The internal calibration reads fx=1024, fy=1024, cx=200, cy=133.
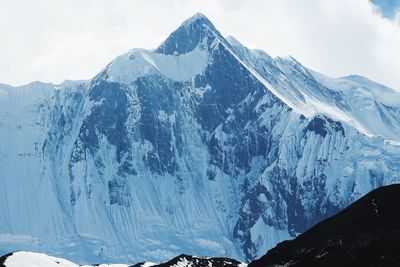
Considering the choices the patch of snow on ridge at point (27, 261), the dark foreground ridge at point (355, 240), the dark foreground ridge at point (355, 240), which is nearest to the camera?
the dark foreground ridge at point (355, 240)

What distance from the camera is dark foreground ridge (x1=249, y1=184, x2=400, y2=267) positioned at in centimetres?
13625

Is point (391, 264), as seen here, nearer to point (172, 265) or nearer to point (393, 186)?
point (393, 186)

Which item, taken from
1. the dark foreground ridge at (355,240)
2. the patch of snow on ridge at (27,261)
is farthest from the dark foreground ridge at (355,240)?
the patch of snow on ridge at (27,261)

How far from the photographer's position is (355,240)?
5605 inches

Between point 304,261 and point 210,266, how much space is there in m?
55.4

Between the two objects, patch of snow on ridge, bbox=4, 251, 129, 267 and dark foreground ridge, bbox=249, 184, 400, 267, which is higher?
patch of snow on ridge, bbox=4, 251, 129, 267

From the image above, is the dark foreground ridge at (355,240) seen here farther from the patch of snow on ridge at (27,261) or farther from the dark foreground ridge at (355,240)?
the patch of snow on ridge at (27,261)

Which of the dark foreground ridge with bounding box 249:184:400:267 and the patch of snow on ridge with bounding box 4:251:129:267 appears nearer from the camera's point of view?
the dark foreground ridge with bounding box 249:184:400:267

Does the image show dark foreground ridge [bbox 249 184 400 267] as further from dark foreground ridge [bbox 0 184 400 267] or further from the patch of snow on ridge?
the patch of snow on ridge

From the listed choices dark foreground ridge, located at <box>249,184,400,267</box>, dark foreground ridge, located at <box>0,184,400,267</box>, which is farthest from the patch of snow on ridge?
dark foreground ridge, located at <box>249,184,400,267</box>

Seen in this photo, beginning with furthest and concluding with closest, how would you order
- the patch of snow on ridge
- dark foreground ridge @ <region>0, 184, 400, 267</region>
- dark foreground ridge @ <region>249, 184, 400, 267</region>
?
the patch of snow on ridge, dark foreground ridge @ <region>249, 184, 400, 267</region>, dark foreground ridge @ <region>0, 184, 400, 267</region>

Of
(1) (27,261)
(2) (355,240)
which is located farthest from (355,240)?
(1) (27,261)

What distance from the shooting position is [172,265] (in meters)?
200

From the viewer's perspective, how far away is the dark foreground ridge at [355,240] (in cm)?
13625
